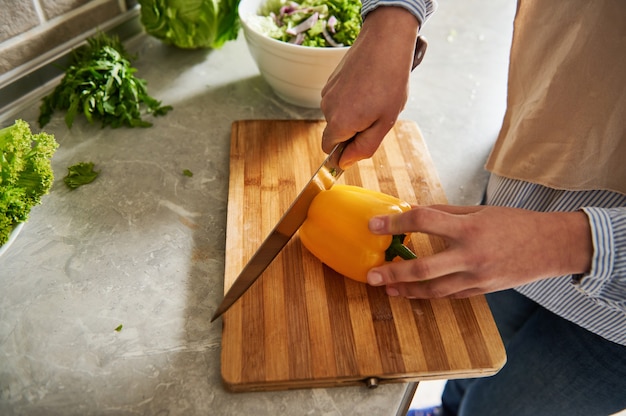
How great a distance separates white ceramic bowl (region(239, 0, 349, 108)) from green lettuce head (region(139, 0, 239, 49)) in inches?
4.8

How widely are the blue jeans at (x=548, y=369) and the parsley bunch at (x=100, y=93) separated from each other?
1.01 meters

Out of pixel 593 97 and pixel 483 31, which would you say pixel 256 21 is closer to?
pixel 593 97

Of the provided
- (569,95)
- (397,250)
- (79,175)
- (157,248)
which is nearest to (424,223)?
(397,250)

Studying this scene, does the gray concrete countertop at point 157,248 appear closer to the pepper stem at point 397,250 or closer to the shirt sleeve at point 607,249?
the pepper stem at point 397,250

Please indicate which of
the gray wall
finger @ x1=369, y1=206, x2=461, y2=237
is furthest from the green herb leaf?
finger @ x1=369, y1=206, x2=461, y2=237

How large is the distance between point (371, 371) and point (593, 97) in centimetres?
56

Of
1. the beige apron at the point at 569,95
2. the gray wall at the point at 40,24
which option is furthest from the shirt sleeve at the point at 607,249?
the gray wall at the point at 40,24

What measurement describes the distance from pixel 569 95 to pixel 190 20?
0.92m

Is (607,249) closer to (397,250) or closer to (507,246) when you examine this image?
(507,246)

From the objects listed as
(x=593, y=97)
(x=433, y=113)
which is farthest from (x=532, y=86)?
(x=433, y=113)

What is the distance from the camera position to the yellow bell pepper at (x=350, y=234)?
810 mm

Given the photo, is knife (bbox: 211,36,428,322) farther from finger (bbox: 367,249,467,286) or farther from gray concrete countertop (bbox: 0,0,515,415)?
finger (bbox: 367,249,467,286)

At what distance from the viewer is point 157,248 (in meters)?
0.88

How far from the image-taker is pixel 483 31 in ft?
5.08
